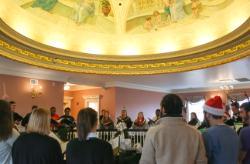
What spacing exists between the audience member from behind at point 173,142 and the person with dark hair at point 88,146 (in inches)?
12.9

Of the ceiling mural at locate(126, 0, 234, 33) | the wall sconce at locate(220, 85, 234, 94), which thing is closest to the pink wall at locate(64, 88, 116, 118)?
the ceiling mural at locate(126, 0, 234, 33)

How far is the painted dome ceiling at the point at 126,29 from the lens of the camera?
9.48 metres

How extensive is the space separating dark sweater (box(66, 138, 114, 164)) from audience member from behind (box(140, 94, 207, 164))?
31 centimetres

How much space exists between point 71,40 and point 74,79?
1788 mm

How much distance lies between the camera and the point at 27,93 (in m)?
10.6

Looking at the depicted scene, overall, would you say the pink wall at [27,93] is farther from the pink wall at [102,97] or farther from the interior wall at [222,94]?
the interior wall at [222,94]

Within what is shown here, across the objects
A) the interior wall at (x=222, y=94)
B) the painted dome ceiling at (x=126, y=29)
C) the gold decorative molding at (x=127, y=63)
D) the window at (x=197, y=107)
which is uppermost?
the painted dome ceiling at (x=126, y=29)

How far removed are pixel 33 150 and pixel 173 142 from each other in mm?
1149

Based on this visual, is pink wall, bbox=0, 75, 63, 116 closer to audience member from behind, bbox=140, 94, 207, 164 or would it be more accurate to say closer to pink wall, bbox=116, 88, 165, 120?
pink wall, bbox=116, 88, 165, 120

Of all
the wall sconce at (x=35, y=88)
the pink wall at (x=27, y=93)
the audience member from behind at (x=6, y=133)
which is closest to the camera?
the audience member from behind at (x=6, y=133)

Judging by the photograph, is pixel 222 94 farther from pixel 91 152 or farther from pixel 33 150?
pixel 33 150

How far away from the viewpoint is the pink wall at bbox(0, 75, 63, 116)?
32.8 feet

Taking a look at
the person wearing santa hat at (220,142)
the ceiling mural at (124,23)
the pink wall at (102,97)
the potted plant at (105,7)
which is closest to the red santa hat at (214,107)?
the person wearing santa hat at (220,142)

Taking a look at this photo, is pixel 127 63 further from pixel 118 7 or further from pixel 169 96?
pixel 169 96
